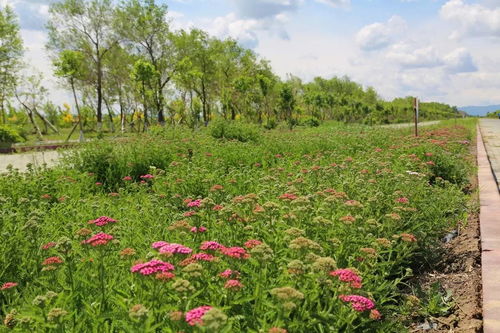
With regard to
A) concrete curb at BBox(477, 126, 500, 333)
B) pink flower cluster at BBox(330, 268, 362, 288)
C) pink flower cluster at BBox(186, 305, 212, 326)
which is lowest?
concrete curb at BBox(477, 126, 500, 333)

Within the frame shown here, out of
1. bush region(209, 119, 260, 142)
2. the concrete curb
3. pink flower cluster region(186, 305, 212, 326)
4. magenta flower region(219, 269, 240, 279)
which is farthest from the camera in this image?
bush region(209, 119, 260, 142)

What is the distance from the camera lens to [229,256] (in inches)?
104

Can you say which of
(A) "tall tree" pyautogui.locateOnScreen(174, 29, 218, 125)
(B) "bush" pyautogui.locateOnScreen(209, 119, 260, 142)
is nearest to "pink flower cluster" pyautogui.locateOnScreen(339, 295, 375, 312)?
(B) "bush" pyautogui.locateOnScreen(209, 119, 260, 142)

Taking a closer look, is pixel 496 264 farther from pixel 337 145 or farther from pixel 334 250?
pixel 337 145

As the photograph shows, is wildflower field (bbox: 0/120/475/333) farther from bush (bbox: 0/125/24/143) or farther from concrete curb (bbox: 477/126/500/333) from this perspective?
bush (bbox: 0/125/24/143)

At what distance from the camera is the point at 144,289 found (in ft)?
8.27

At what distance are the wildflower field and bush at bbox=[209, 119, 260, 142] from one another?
27.0 ft

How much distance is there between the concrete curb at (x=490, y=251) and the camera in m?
3.03

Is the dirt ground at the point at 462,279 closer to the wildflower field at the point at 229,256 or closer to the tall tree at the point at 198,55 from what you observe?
the wildflower field at the point at 229,256

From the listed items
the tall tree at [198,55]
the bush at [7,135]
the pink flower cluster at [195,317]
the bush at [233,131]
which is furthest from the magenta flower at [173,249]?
the tall tree at [198,55]

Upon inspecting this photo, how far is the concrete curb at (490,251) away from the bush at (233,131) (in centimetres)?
917

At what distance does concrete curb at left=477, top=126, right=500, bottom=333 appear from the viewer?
303 cm

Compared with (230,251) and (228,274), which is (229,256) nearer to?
(230,251)

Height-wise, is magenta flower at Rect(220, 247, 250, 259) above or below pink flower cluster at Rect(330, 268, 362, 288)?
above
